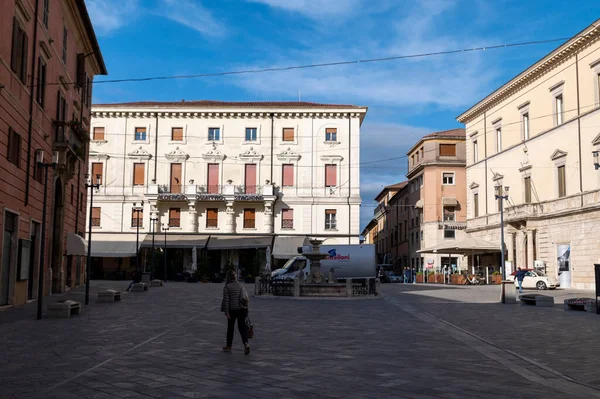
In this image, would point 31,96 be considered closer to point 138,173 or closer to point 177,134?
point 138,173

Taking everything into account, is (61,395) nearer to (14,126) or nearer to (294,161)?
(14,126)

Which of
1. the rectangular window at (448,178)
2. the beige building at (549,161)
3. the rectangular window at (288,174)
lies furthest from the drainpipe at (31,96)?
the rectangular window at (448,178)

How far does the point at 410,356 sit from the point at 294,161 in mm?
42874

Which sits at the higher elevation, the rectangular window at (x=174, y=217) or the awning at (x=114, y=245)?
the rectangular window at (x=174, y=217)

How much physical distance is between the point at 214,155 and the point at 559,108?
89.1ft

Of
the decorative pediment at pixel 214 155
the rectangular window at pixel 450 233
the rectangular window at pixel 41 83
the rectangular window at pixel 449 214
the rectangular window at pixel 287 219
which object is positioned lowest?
the rectangular window at pixel 450 233

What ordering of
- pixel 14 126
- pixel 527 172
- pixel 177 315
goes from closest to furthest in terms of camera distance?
1. pixel 177 315
2. pixel 14 126
3. pixel 527 172

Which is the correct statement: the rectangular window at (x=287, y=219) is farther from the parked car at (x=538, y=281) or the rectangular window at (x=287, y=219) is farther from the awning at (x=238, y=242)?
the parked car at (x=538, y=281)

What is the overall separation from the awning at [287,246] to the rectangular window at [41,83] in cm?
2808

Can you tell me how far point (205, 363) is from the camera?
32.0ft

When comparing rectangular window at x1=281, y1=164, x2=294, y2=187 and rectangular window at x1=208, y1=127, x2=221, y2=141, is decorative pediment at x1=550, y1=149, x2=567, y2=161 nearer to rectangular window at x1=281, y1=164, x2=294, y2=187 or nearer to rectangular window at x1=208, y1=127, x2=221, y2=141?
rectangular window at x1=281, y1=164, x2=294, y2=187

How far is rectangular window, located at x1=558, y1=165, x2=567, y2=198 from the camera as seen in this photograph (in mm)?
39688

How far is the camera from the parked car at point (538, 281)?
1487 inches

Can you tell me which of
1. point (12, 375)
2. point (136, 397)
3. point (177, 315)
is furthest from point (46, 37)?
point (136, 397)
